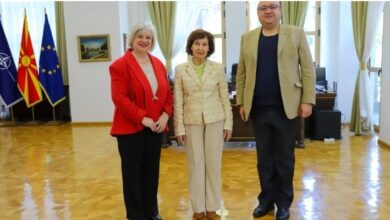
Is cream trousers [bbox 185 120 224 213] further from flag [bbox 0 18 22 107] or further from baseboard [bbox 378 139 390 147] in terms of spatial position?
flag [bbox 0 18 22 107]

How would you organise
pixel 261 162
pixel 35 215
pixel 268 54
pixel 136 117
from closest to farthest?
1. pixel 136 117
2. pixel 268 54
3. pixel 261 162
4. pixel 35 215

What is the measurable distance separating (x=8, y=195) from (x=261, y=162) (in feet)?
7.97

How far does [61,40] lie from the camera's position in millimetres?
8195

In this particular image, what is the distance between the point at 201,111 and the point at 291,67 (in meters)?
0.69

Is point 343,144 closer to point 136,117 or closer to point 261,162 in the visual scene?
point 261,162

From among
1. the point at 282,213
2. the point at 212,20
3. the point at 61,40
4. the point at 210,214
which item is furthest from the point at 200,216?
the point at 61,40

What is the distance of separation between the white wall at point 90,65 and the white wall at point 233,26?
7.18ft

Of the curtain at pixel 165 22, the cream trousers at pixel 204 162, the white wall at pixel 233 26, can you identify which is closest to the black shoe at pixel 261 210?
the cream trousers at pixel 204 162

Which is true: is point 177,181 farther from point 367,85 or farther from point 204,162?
point 367,85

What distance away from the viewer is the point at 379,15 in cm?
592

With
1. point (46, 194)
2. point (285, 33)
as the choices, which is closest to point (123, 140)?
point (285, 33)

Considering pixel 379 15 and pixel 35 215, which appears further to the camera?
pixel 379 15

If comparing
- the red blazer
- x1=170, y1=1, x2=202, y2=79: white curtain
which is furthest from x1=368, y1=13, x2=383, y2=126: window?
the red blazer

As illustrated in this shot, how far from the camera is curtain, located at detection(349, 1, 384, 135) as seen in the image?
6156 mm
